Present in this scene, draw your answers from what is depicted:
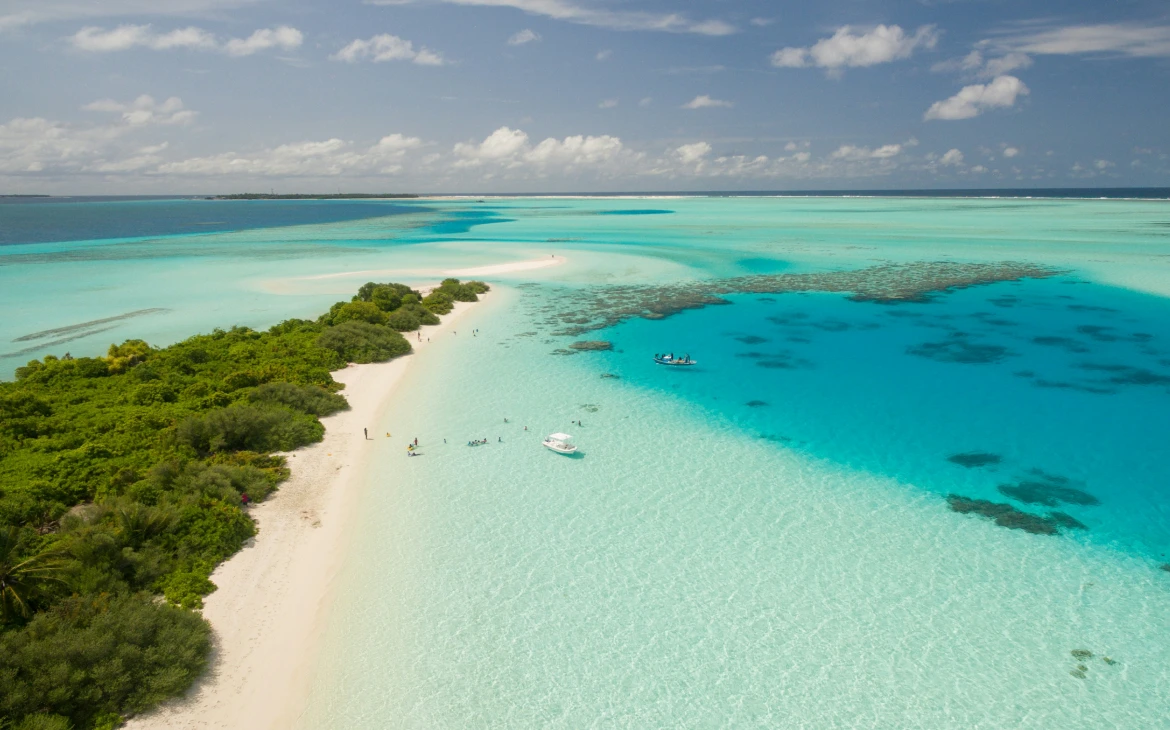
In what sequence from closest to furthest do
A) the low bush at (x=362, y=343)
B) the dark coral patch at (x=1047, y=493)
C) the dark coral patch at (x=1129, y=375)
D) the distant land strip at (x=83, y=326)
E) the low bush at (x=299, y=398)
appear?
the dark coral patch at (x=1047, y=493) → the low bush at (x=299, y=398) → the dark coral patch at (x=1129, y=375) → the low bush at (x=362, y=343) → the distant land strip at (x=83, y=326)

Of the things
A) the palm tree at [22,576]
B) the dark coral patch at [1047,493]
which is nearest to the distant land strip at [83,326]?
the palm tree at [22,576]

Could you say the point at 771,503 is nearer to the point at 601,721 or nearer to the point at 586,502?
the point at 586,502

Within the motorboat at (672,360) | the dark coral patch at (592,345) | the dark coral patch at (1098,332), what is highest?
the dark coral patch at (1098,332)

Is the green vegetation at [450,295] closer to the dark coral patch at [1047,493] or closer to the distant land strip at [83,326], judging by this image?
the distant land strip at [83,326]

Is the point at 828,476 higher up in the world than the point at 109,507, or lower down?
lower down

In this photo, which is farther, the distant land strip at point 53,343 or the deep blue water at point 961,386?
the distant land strip at point 53,343

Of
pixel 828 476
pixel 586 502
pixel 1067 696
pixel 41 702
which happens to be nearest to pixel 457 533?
pixel 586 502

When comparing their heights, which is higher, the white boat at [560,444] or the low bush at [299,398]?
the low bush at [299,398]

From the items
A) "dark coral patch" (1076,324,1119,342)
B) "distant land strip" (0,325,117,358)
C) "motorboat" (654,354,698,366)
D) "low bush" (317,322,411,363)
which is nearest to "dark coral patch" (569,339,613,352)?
"motorboat" (654,354,698,366)
